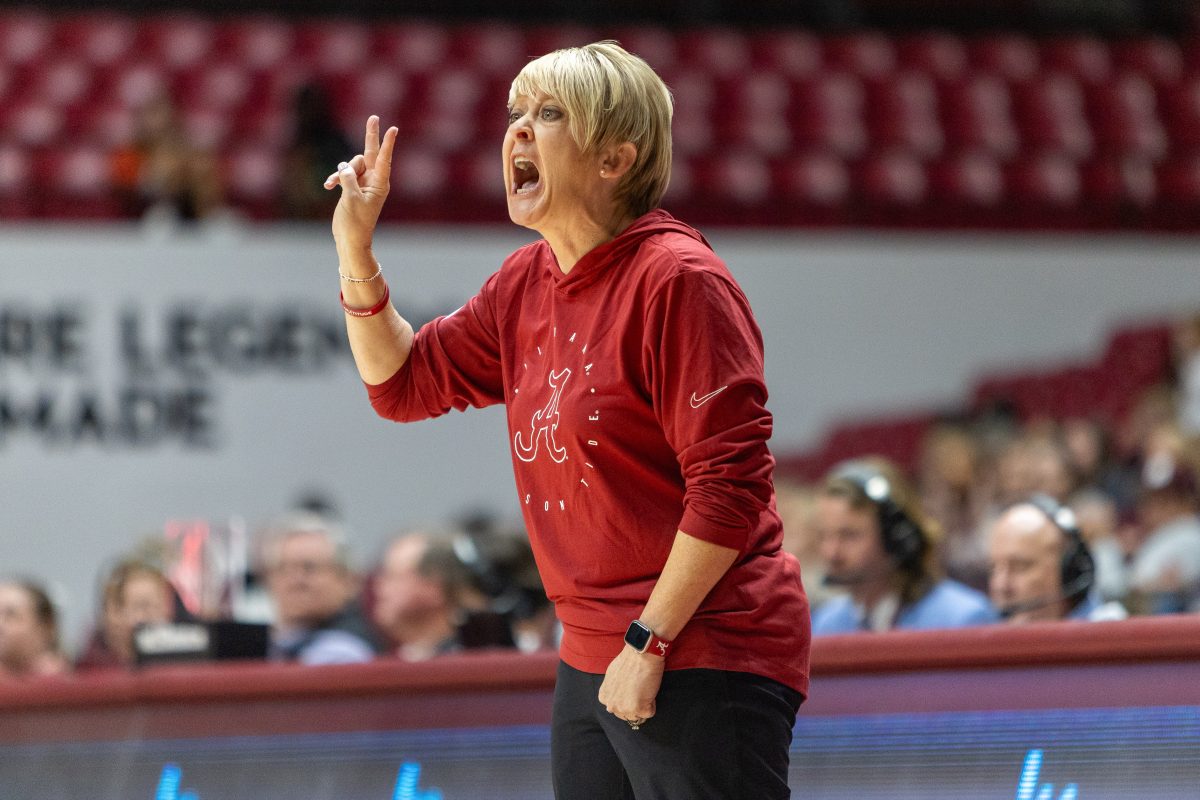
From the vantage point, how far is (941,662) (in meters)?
2.75

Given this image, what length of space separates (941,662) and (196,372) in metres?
5.31

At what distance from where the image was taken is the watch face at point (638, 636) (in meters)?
1.94

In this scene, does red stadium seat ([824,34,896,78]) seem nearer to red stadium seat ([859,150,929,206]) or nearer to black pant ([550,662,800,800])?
red stadium seat ([859,150,929,206])

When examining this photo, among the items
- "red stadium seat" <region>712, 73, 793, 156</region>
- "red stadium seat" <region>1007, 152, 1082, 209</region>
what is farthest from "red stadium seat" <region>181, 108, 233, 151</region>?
"red stadium seat" <region>1007, 152, 1082, 209</region>

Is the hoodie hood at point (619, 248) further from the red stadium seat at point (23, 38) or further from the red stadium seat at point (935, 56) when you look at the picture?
the red stadium seat at point (23, 38)

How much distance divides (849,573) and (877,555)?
0.08 metres

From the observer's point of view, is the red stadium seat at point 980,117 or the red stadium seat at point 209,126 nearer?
the red stadium seat at point 209,126

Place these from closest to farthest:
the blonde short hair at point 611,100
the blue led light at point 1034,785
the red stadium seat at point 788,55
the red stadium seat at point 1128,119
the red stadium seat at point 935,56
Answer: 1. the blonde short hair at point 611,100
2. the blue led light at point 1034,785
3. the red stadium seat at point 1128,119
4. the red stadium seat at point 788,55
5. the red stadium seat at point 935,56

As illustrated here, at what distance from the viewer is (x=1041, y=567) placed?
3.62m

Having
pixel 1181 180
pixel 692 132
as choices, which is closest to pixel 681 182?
pixel 692 132

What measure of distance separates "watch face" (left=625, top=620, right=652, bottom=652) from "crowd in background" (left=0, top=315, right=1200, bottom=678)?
148 centimetres

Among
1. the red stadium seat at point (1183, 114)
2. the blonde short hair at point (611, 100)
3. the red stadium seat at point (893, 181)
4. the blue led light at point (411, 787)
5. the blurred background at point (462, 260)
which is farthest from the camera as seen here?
the red stadium seat at point (1183, 114)

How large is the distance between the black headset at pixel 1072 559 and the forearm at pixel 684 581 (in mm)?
1821

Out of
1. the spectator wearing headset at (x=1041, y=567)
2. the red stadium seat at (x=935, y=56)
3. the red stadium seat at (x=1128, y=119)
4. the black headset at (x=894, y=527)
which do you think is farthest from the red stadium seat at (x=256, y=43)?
the spectator wearing headset at (x=1041, y=567)
